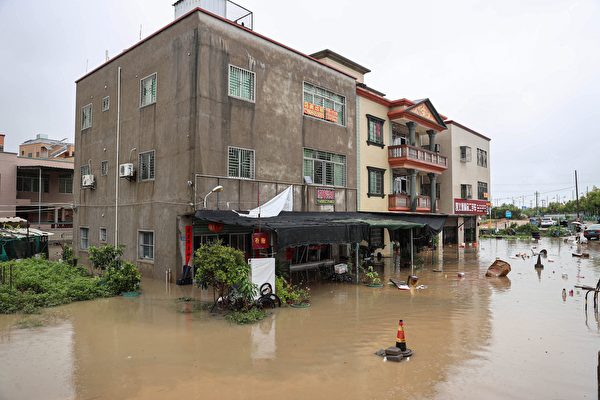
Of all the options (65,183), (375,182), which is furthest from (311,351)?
(65,183)

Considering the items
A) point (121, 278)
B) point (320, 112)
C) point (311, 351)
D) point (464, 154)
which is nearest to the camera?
point (311, 351)

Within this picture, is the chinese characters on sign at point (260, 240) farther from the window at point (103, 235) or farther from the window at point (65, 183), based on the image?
the window at point (65, 183)

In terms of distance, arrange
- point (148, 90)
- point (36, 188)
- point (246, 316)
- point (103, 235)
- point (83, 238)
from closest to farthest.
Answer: point (246, 316)
point (148, 90)
point (103, 235)
point (83, 238)
point (36, 188)

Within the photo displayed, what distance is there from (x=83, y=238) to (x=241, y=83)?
44.6 ft

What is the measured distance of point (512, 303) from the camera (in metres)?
13.5

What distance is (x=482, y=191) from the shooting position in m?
39.7

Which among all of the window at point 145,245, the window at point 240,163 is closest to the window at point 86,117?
the window at point 145,245

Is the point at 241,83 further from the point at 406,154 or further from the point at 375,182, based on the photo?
the point at 406,154

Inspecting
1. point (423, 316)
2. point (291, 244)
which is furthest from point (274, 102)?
point (423, 316)

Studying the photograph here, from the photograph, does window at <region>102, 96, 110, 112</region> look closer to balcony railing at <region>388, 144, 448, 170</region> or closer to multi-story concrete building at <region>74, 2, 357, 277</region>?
multi-story concrete building at <region>74, 2, 357, 277</region>

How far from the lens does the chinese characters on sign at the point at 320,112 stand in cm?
2072

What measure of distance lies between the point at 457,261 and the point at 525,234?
32782 mm

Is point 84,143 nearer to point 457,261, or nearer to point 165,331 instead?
point 165,331

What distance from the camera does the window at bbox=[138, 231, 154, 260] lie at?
17406mm
